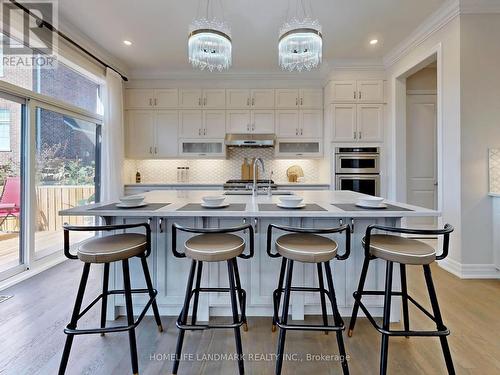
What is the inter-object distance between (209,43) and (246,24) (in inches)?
55.6

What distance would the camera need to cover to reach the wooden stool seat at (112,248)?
1549 mm

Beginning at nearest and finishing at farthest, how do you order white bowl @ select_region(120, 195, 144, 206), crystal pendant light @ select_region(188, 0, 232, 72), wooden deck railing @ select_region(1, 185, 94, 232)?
1. white bowl @ select_region(120, 195, 144, 206)
2. crystal pendant light @ select_region(188, 0, 232, 72)
3. wooden deck railing @ select_region(1, 185, 94, 232)

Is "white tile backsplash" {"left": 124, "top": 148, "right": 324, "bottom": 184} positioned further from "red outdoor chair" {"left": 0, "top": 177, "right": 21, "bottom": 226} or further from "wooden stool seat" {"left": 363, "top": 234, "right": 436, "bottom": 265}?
"wooden stool seat" {"left": 363, "top": 234, "right": 436, "bottom": 265}

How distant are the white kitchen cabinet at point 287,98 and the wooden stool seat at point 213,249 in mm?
3762

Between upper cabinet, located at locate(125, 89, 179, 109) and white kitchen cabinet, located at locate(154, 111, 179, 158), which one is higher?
upper cabinet, located at locate(125, 89, 179, 109)

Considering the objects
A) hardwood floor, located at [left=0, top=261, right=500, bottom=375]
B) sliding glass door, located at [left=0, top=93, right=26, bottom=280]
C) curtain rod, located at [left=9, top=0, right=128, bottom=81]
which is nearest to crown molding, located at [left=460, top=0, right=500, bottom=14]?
hardwood floor, located at [left=0, top=261, right=500, bottom=375]

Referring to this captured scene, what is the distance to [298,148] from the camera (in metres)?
4.99

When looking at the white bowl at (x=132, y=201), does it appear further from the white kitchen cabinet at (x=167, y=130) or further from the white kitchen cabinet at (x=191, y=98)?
the white kitchen cabinet at (x=191, y=98)

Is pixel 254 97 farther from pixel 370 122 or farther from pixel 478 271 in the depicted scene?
pixel 478 271

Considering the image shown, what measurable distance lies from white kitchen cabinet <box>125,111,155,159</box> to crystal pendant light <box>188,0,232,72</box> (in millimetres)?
2862

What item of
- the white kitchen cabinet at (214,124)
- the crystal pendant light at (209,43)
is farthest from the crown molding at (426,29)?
the white kitchen cabinet at (214,124)

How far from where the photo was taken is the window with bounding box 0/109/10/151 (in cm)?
287

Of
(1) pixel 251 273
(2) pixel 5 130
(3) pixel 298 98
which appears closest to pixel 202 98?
(3) pixel 298 98

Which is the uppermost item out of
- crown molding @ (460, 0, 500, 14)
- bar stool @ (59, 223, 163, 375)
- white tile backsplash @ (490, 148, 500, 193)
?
crown molding @ (460, 0, 500, 14)
